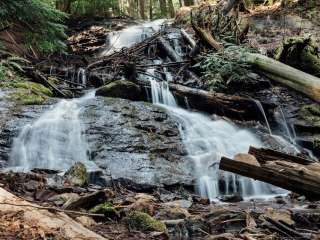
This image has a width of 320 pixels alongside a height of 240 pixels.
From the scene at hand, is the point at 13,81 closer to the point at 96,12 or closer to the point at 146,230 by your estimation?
the point at 146,230

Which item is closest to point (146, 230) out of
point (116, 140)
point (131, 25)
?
point (116, 140)

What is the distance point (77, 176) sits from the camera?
21.8 feet

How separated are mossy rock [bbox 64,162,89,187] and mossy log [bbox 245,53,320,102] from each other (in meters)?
5.20

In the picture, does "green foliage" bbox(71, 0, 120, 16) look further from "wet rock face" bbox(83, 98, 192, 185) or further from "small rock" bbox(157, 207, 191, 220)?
"small rock" bbox(157, 207, 191, 220)

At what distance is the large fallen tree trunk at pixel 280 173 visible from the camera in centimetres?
471

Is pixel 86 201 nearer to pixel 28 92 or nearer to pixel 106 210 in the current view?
pixel 106 210

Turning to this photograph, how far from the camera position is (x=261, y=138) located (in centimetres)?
1009

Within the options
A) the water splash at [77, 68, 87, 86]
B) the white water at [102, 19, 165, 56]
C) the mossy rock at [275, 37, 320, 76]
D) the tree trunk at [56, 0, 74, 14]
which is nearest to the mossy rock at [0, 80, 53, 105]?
the water splash at [77, 68, 87, 86]

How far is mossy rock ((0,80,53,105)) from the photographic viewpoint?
1003 centimetres

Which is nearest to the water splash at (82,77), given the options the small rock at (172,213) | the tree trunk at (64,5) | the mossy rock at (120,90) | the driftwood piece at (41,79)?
the driftwood piece at (41,79)

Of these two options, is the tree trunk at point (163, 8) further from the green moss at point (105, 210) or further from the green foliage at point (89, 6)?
the green moss at point (105, 210)

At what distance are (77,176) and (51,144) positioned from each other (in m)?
2.13

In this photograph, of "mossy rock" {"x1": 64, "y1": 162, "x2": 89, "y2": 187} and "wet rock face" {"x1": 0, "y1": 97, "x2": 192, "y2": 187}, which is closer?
"mossy rock" {"x1": 64, "y1": 162, "x2": 89, "y2": 187}

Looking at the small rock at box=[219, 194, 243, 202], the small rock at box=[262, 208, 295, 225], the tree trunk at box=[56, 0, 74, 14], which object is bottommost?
the small rock at box=[219, 194, 243, 202]
